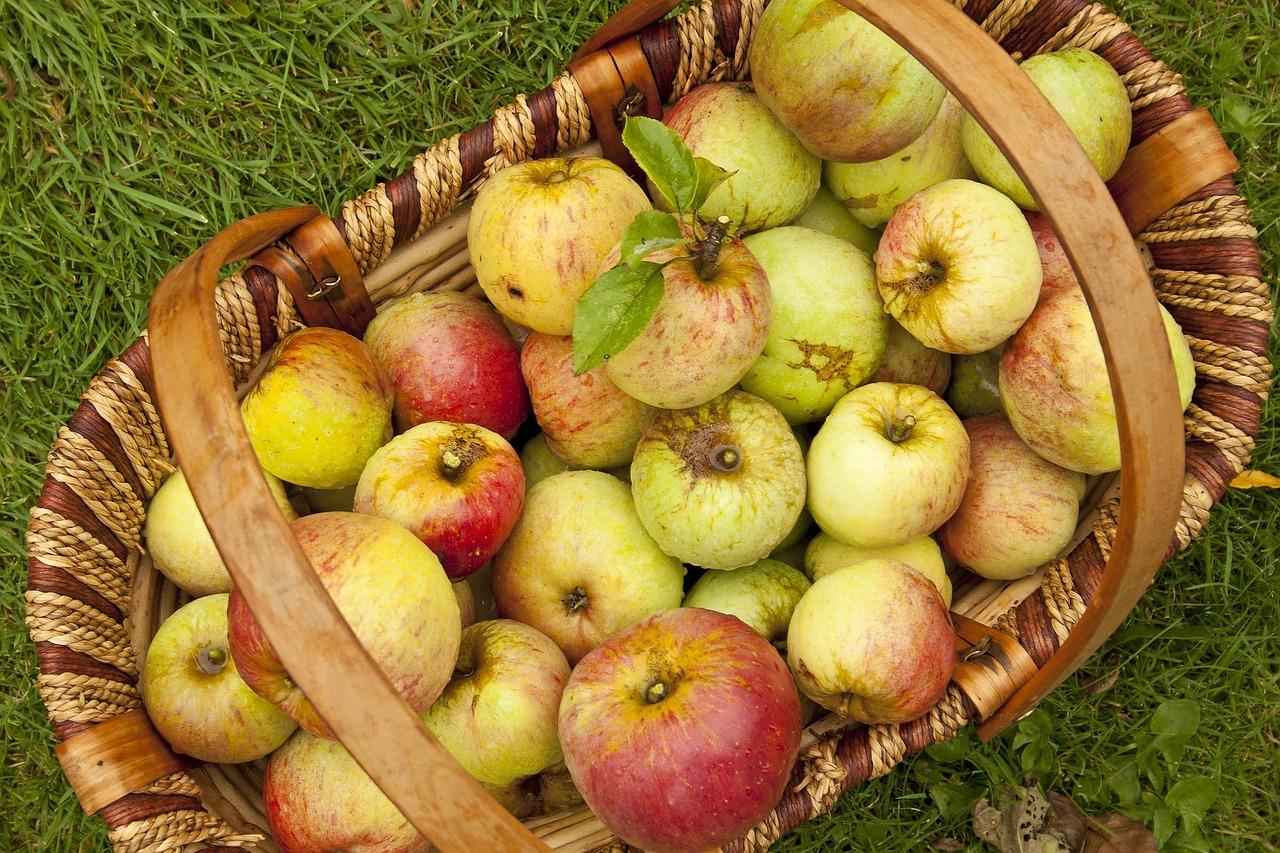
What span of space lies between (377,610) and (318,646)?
0.30 meters

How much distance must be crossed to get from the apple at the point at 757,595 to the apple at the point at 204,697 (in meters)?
0.76

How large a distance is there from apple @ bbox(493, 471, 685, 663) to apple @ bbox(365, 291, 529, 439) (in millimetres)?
202

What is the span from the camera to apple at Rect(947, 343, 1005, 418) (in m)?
2.01

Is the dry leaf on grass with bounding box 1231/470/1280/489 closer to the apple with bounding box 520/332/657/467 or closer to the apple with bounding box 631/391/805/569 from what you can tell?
the apple with bounding box 631/391/805/569

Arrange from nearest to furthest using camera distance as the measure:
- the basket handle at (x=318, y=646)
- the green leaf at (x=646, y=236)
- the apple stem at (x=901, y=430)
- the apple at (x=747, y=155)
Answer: the basket handle at (x=318, y=646) → the green leaf at (x=646, y=236) → the apple stem at (x=901, y=430) → the apple at (x=747, y=155)

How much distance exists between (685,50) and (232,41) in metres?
1.22

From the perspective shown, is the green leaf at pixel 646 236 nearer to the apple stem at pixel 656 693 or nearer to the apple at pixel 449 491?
the apple at pixel 449 491

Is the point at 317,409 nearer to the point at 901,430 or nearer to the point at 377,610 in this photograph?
the point at 377,610

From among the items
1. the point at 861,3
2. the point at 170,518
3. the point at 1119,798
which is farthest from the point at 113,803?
the point at 1119,798

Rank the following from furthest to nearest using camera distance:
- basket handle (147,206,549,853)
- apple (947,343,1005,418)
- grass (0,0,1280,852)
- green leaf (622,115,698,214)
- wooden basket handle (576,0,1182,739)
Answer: grass (0,0,1280,852) → apple (947,343,1005,418) → green leaf (622,115,698,214) → wooden basket handle (576,0,1182,739) → basket handle (147,206,549,853)

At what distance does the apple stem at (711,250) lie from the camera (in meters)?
1.52

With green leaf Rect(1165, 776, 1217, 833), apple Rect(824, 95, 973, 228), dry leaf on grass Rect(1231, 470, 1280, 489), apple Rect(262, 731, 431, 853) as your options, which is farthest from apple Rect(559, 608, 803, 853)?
dry leaf on grass Rect(1231, 470, 1280, 489)

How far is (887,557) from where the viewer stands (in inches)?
72.7

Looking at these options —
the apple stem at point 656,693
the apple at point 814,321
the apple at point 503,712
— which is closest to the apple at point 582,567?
the apple at point 503,712
